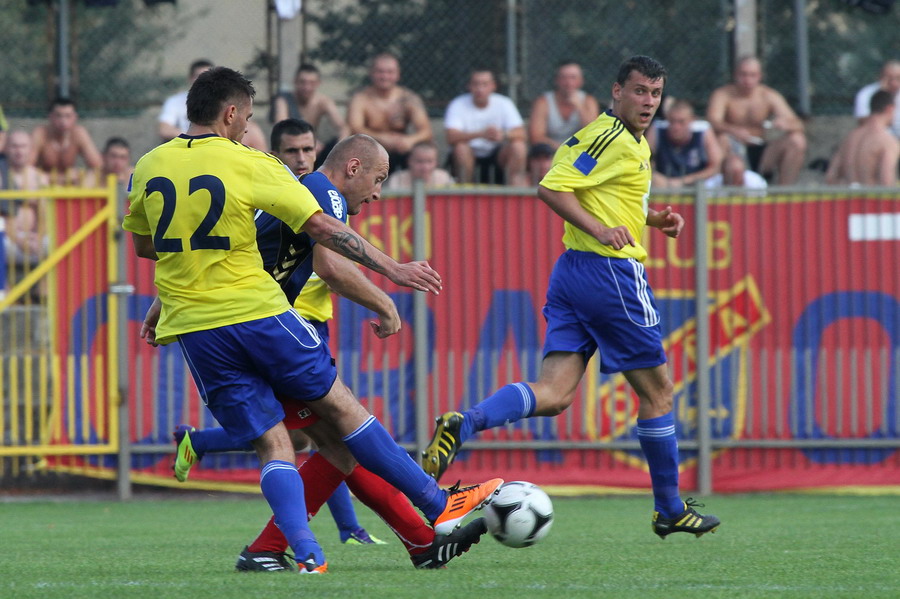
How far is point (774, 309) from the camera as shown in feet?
36.9

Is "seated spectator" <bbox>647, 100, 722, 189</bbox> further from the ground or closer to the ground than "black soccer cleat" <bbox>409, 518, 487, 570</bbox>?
further from the ground

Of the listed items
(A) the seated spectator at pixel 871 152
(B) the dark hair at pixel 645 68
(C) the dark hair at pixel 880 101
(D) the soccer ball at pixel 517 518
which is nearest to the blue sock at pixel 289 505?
(D) the soccer ball at pixel 517 518

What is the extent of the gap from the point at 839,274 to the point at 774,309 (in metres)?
0.61

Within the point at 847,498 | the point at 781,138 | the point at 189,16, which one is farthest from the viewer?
the point at 189,16

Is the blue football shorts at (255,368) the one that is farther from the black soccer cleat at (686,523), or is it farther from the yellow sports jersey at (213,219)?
the black soccer cleat at (686,523)

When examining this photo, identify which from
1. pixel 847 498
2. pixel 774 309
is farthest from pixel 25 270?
pixel 847 498

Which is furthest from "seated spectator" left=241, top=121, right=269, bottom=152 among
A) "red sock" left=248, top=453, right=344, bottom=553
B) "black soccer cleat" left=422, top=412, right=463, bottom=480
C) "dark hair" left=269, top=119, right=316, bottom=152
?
"red sock" left=248, top=453, right=344, bottom=553

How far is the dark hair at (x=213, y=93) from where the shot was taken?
547cm

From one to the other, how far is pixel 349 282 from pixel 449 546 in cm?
116

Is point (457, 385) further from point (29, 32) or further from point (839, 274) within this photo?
point (29, 32)

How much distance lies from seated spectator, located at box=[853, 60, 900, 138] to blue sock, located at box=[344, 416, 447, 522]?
9.49 meters

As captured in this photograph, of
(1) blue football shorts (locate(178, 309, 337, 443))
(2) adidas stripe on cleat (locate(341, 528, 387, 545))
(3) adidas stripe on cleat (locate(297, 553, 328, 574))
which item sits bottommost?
(2) adidas stripe on cleat (locate(341, 528, 387, 545))

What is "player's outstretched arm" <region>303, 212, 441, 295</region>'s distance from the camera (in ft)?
17.4

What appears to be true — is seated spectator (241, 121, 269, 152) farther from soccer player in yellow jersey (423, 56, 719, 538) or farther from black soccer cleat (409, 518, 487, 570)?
black soccer cleat (409, 518, 487, 570)
